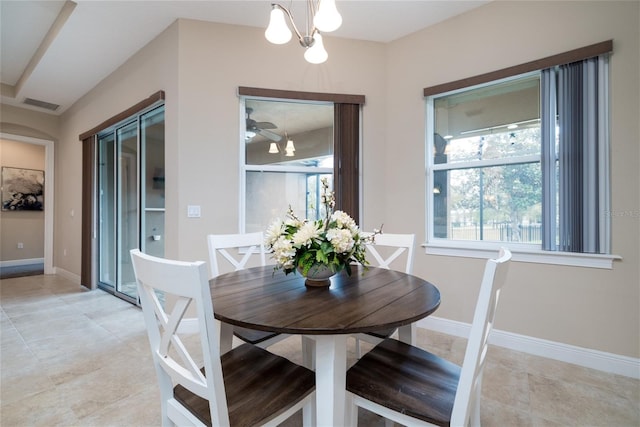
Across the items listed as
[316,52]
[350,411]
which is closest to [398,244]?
[350,411]

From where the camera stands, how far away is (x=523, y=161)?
2342mm

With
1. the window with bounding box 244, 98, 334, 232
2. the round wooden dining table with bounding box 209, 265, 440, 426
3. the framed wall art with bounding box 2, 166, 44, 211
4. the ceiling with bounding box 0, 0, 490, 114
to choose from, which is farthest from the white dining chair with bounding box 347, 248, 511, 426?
the framed wall art with bounding box 2, 166, 44, 211

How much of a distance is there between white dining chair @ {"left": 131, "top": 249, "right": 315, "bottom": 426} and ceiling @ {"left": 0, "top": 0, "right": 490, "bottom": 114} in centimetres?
252

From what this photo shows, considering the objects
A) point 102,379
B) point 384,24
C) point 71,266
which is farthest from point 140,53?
point 71,266

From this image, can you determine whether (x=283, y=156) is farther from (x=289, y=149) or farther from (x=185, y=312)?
(x=185, y=312)

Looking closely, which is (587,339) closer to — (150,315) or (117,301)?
(150,315)

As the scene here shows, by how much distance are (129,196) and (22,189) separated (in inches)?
165

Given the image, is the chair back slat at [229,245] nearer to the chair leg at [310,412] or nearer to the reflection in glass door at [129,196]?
the chair leg at [310,412]

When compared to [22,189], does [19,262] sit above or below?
below

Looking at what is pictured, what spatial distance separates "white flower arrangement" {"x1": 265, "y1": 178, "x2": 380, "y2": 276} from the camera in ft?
4.34

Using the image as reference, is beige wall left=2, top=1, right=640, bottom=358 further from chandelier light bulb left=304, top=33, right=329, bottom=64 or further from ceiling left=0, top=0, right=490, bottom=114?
chandelier light bulb left=304, top=33, right=329, bottom=64

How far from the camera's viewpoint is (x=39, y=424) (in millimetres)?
1523

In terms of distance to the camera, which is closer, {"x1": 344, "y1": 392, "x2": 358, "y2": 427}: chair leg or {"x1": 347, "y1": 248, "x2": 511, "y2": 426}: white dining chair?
{"x1": 347, "y1": 248, "x2": 511, "y2": 426}: white dining chair

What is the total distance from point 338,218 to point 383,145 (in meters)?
1.82
